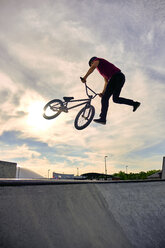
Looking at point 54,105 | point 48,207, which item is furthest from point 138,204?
point 54,105

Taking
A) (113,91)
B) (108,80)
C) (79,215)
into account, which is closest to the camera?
(79,215)

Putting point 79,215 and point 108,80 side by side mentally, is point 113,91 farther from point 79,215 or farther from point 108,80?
point 79,215

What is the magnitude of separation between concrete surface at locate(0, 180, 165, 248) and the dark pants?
253 centimetres

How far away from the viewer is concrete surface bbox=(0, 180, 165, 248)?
1977 mm

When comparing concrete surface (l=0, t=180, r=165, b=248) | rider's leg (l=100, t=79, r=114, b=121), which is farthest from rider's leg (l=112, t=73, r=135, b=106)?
concrete surface (l=0, t=180, r=165, b=248)

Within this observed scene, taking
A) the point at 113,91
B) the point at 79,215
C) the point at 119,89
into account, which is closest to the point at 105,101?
the point at 113,91

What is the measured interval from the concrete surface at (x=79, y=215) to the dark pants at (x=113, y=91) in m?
2.53

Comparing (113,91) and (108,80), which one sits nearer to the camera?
(108,80)

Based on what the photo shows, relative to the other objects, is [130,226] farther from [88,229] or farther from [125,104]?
[125,104]

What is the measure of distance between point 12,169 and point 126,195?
775cm

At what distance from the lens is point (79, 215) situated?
111 inches

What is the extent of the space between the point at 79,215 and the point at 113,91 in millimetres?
4356

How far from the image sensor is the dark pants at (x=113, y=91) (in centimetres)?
612

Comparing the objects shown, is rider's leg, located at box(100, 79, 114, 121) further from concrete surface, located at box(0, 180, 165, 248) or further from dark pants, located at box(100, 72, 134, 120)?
concrete surface, located at box(0, 180, 165, 248)
